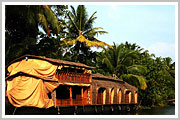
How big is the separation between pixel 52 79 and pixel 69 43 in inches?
302

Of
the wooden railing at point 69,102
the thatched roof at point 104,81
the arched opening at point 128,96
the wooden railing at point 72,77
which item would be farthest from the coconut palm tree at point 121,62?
the wooden railing at point 69,102

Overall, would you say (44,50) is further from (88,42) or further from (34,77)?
(34,77)

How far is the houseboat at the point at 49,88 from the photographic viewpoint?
12578mm

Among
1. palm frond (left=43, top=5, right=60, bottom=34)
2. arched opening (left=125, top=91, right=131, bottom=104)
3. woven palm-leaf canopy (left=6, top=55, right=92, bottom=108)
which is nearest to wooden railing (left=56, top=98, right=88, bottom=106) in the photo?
woven palm-leaf canopy (left=6, top=55, right=92, bottom=108)

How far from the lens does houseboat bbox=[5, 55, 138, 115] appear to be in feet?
41.3

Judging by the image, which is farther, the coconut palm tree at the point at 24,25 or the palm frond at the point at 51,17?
the palm frond at the point at 51,17

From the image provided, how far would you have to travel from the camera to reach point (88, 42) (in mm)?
20547

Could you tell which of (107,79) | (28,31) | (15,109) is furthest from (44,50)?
(15,109)

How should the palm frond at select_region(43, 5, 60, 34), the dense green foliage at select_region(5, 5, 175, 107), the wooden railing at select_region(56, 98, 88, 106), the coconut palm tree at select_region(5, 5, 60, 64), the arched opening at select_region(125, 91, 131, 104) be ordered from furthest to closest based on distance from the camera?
the arched opening at select_region(125, 91, 131, 104) < the dense green foliage at select_region(5, 5, 175, 107) < the wooden railing at select_region(56, 98, 88, 106) < the palm frond at select_region(43, 5, 60, 34) < the coconut palm tree at select_region(5, 5, 60, 64)

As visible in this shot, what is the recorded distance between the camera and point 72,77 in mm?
14812

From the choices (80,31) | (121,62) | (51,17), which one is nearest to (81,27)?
(80,31)

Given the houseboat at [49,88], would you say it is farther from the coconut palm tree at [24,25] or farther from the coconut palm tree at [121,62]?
the coconut palm tree at [121,62]

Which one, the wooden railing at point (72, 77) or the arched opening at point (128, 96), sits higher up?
the wooden railing at point (72, 77)

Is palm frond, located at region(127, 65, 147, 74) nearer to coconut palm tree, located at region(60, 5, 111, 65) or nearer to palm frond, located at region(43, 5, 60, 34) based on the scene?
coconut palm tree, located at region(60, 5, 111, 65)
